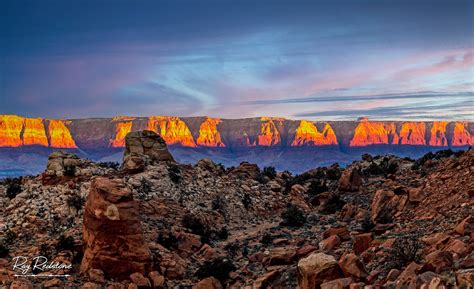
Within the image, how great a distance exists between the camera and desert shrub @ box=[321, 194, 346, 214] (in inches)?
1346

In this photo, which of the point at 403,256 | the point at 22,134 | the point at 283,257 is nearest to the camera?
the point at 403,256

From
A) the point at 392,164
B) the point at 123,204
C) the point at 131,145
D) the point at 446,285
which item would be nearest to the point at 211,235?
the point at 123,204

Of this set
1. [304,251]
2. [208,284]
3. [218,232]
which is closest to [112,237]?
[208,284]

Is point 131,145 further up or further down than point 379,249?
further up

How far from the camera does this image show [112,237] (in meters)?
19.8

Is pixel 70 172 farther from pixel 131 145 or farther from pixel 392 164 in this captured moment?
pixel 392 164

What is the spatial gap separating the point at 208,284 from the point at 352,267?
8325mm

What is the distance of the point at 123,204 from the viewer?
20.4 m

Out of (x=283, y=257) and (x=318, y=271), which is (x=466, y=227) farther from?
(x=283, y=257)

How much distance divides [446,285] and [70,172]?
2891cm

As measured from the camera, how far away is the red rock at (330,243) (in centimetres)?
1916

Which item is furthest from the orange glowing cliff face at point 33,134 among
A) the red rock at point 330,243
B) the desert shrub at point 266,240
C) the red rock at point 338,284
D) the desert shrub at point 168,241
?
the red rock at point 338,284

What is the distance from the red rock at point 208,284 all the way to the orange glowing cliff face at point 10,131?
199224mm

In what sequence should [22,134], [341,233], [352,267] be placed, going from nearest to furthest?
[352,267], [341,233], [22,134]
